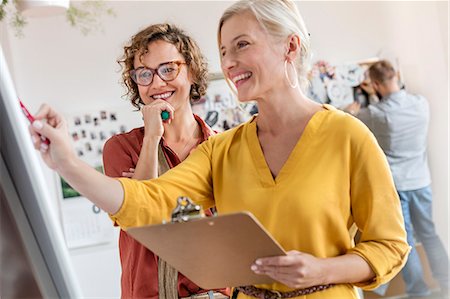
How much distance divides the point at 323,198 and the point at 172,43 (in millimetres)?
715

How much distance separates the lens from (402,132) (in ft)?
14.2

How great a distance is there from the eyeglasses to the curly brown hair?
47mm

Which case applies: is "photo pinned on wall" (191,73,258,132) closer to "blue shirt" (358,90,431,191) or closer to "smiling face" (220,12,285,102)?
"blue shirt" (358,90,431,191)

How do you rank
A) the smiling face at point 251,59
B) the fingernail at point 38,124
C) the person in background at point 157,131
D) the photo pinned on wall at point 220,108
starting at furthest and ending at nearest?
the photo pinned on wall at point 220,108, the person in background at point 157,131, the smiling face at point 251,59, the fingernail at point 38,124

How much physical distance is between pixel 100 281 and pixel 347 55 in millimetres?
1984

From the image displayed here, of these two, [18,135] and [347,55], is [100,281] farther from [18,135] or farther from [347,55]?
[18,135]

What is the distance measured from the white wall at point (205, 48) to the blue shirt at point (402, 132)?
0.81ft

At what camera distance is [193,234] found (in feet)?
3.44

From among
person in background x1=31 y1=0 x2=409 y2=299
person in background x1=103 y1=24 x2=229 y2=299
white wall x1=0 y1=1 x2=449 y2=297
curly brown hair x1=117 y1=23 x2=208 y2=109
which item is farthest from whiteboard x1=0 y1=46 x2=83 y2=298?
white wall x1=0 y1=1 x2=449 y2=297

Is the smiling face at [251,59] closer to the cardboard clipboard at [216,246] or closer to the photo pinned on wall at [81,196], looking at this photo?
the cardboard clipboard at [216,246]

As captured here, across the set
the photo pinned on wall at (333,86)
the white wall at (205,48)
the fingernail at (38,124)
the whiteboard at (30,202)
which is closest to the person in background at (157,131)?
the fingernail at (38,124)

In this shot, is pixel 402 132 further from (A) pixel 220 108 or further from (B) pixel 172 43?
(B) pixel 172 43

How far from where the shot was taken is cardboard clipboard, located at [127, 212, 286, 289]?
1.01 meters

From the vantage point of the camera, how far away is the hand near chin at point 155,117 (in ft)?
5.25
